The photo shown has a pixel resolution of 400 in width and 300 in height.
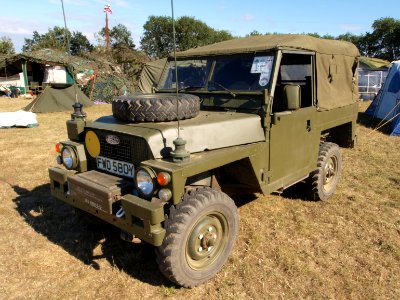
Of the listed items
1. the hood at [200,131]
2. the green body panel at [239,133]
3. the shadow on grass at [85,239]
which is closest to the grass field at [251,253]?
the shadow on grass at [85,239]

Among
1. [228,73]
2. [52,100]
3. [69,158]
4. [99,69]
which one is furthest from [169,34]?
[69,158]

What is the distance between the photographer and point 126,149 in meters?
3.46

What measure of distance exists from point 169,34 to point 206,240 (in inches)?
2110

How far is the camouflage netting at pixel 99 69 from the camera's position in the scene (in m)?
20.1

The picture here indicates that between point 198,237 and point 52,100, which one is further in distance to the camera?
point 52,100

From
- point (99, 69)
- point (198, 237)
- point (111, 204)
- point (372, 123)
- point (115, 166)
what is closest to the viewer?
point (111, 204)

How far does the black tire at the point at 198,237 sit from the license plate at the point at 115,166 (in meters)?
0.70

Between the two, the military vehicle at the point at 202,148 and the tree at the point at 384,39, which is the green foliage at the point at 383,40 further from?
the military vehicle at the point at 202,148

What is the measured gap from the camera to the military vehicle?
118 inches

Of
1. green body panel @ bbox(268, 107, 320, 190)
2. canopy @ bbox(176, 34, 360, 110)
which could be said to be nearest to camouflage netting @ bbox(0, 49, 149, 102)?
canopy @ bbox(176, 34, 360, 110)

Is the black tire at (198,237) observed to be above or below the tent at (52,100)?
below

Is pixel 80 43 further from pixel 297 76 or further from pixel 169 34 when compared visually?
pixel 297 76

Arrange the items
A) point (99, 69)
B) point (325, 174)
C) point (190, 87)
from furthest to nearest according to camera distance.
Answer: point (99, 69)
point (325, 174)
point (190, 87)

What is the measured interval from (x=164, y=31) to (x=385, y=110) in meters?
46.0
